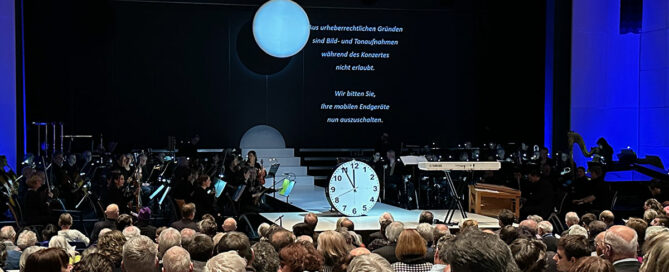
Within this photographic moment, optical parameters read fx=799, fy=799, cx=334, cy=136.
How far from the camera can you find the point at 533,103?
1811 centimetres

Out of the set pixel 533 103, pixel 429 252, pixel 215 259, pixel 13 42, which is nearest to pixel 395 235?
pixel 429 252

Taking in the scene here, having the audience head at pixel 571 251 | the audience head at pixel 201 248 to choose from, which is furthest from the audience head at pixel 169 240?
the audience head at pixel 571 251

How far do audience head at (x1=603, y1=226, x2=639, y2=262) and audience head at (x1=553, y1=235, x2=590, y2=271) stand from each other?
0.29 metres

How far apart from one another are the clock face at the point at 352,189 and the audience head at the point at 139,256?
23.1 ft

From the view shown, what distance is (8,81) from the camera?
15203mm

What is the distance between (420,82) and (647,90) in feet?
17.1

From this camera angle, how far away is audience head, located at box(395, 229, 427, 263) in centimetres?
523

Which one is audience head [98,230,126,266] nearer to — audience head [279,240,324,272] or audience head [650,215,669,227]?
audience head [279,240,324,272]

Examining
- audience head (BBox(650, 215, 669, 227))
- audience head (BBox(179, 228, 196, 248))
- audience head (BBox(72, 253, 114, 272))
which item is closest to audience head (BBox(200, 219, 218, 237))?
→ audience head (BBox(179, 228, 196, 248))

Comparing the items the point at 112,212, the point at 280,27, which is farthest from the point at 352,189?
the point at 280,27

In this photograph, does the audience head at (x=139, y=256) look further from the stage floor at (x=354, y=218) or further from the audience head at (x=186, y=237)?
the stage floor at (x=354, y=218)

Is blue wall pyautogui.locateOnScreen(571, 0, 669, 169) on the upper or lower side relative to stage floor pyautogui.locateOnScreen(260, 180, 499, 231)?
upper

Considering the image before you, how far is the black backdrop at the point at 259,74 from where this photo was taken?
17.5 m

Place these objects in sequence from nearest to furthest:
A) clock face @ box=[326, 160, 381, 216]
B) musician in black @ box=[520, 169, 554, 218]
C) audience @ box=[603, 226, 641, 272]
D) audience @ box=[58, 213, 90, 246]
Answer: audience @ box=[603, 226, 641, 272], audience @ box=[58, 213, 90, 246], musician in black @ box=[520, 169, 554, 218], clock face @ box=[326, 160, 381, 216]
